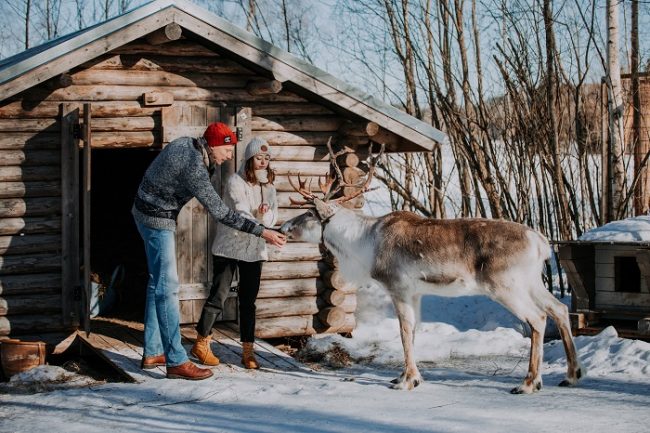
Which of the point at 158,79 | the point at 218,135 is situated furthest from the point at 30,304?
the point at 218,135

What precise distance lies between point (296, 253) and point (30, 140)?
3158mm

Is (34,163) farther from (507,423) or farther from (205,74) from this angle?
(507,423)

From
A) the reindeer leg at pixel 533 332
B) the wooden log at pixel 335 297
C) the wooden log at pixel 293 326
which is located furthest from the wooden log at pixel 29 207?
the reindeer leg at pixel 533 332

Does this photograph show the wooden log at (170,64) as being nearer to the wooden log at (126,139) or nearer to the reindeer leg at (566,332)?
the wooden log at (126,139)

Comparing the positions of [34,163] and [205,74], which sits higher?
[205,74]

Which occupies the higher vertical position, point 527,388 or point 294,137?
point 294,137

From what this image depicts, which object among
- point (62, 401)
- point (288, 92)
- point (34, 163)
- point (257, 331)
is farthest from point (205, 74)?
point (62, 401)

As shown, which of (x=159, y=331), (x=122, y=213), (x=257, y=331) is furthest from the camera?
(x=122, y=213)

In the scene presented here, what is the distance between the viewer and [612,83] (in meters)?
12.7

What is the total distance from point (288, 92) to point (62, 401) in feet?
14.9

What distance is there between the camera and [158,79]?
30.8 feet

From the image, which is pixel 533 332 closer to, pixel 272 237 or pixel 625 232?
pixel 272 237

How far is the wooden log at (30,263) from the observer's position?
9.00 m

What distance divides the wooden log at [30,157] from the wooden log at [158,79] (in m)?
0.80
